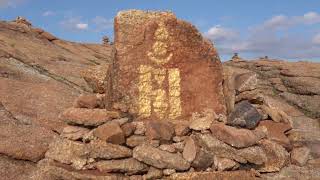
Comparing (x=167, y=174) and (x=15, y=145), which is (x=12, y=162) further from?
(x=167, y=174)

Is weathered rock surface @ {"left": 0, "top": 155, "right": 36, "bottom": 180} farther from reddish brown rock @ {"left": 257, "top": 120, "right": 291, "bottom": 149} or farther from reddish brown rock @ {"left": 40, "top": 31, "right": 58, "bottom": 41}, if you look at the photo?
reddish brown rock @ {"left": 40, "top": 31, "right": 58, "bottom": 41}

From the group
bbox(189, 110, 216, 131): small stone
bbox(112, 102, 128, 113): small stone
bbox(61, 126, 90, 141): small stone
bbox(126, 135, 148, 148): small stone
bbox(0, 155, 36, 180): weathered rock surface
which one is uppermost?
bbox(112, 102, 128, 113): small stone

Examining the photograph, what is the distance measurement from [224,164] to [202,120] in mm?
1350

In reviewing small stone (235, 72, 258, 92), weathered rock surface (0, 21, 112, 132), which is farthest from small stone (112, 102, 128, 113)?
small stone (235, 72, 258, 92)

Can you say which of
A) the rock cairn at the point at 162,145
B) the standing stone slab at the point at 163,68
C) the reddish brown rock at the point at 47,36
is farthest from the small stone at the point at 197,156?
the reddish brown rock at the point at 47,36

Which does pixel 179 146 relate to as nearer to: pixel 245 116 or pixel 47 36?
pixel 245 116

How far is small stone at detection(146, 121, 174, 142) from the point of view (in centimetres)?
1041

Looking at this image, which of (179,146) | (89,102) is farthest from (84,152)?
(179,146)

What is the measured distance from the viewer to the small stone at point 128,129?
34.0 feet

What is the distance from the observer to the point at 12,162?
11.9 m

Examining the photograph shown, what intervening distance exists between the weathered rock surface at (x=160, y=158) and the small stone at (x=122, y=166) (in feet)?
0.52

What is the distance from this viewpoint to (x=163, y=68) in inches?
454

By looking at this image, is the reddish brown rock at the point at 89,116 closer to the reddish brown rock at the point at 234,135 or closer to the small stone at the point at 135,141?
the small stone at the point at 135,141

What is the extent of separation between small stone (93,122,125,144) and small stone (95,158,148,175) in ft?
1.64
